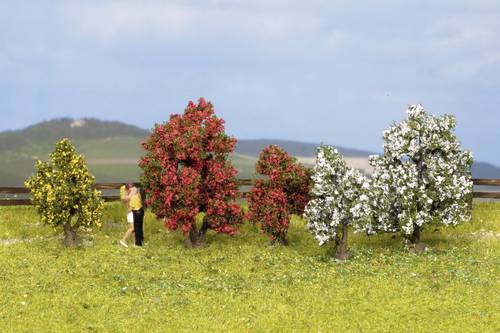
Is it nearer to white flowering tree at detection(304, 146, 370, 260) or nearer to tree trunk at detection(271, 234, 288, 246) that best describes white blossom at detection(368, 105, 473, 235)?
white flowering tree at detection(304, 146, 370, 260)

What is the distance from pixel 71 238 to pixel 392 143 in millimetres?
14589

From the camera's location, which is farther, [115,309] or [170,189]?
[170,189]

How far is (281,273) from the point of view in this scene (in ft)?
86.7

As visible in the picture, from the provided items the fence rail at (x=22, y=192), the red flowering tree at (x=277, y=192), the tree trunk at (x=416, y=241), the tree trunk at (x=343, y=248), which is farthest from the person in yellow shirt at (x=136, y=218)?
the tree trunk at (x=416, y=241)

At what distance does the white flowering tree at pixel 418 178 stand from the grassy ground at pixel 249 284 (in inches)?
55.5

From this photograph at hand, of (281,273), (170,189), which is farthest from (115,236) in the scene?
(281,273)

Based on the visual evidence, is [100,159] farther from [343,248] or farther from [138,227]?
[343,248]

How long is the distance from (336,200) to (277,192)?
9.65 feet

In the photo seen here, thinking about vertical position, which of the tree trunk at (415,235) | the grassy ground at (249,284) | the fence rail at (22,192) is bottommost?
the grassy ground at (249,284)

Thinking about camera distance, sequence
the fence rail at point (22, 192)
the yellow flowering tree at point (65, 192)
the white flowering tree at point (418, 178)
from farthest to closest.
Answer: the fence rail at point (22, 192), the yellow flowering tree at point (65, 192), the white flowering tree at point (418, 178)

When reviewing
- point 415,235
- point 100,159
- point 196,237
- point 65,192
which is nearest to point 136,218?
point 196,237

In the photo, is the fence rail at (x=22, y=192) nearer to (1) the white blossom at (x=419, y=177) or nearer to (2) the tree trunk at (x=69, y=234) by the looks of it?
(2) the tree trunk at (x=69, y=234)

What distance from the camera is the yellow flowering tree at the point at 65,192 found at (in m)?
31.8

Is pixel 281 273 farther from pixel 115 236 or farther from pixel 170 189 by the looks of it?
pixel 115 236
